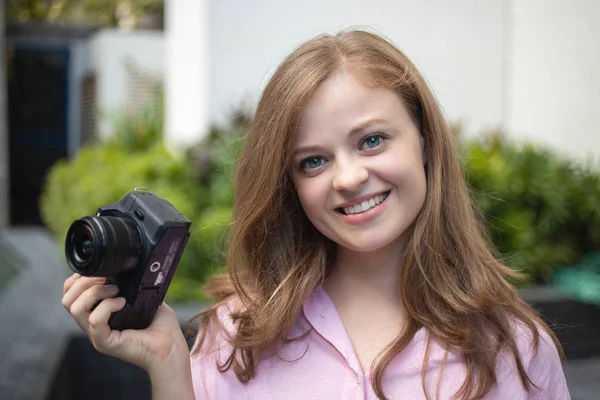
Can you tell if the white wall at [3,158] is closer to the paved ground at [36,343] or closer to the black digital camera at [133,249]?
the paved ground at [36,343]

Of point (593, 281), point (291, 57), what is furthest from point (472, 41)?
point (291, 57)

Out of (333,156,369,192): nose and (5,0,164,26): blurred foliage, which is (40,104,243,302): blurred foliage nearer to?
(333,156,369,192): nose

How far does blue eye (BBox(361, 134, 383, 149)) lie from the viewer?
152 cm

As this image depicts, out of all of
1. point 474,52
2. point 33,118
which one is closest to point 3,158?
point 33,118

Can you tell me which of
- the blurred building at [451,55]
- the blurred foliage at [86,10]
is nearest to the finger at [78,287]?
the blurred building at [451,55]

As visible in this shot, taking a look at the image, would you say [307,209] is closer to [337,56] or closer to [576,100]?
[337,56]

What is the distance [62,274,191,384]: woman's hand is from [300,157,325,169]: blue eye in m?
0.42

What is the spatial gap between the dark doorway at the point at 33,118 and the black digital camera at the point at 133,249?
12805 millimetres

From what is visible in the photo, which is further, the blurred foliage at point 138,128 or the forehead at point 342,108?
the blurred foliage at point 138,128

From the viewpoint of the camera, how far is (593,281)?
443 cm

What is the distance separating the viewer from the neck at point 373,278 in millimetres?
1653

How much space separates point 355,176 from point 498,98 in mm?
5246

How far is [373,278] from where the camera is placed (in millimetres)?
1664

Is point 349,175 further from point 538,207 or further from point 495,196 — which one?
point 538,207
